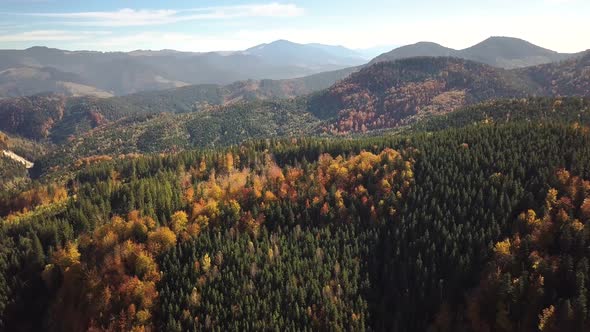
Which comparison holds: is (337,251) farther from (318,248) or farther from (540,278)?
(540,278)

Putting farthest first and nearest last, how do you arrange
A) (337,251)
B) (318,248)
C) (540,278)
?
(337,251) < (318,248) < (540,278)

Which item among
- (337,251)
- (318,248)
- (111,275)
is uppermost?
(318,248)

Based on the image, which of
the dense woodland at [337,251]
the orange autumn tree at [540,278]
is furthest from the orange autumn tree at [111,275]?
the orange autumn tree at [540,278]

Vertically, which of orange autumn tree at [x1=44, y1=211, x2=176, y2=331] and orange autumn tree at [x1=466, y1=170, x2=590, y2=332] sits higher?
orange autumn tree at [x1=466, y1=170, x2=590, y2=332]

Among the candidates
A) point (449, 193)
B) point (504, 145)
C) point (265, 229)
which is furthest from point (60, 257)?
point (504, 145)

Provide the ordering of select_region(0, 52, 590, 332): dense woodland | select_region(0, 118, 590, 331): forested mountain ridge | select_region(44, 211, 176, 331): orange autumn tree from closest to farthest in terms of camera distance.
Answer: select_region(0, 52, 590, 332): dense woodland < select_region(0, 118, 590, 331): forested mountain ridge < select_region(44, 211, 176, 331): orange autumn tree

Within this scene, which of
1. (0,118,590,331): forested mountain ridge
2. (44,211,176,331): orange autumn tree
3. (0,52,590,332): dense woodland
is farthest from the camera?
(44,211,176,331): orange autumn tree

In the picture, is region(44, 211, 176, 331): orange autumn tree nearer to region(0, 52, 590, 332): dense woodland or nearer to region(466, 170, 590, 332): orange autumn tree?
region(0, 52, 590, 332): dense woodland

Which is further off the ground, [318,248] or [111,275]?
[318,248]

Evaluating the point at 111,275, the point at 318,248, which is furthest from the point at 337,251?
the point at 111,275

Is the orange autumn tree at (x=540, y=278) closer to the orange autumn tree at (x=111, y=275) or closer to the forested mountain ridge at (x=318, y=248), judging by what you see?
the forested mountain ridge at (x=318, y=248)

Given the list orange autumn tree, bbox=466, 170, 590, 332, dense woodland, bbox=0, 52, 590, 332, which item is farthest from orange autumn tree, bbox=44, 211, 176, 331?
orange autumn tree, bbox=466, 170, 590, 332
